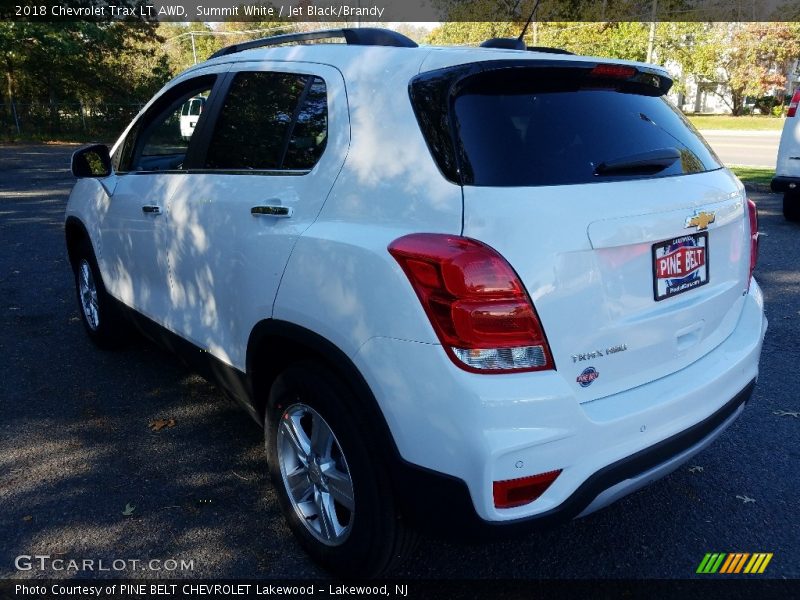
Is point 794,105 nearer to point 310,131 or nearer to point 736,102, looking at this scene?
point 310,131

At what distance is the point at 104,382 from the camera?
168 inches

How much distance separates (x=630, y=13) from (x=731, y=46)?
28.0 feet

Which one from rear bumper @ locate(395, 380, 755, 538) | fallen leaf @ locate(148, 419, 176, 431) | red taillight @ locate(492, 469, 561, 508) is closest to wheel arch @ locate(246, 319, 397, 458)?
rear bumper @ locate(395, 380, 755, 538)

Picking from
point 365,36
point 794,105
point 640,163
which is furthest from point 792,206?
point 365,36

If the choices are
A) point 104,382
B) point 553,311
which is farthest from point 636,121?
point 104,382

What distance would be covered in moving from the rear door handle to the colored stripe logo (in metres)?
2.06

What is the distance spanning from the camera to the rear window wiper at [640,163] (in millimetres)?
2180

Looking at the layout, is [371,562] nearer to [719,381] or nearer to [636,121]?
[719,381]

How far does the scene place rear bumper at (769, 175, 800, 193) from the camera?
8.72 meters

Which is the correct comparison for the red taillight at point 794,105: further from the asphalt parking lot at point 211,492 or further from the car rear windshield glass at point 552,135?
the car rear windshield glass at point 552,135

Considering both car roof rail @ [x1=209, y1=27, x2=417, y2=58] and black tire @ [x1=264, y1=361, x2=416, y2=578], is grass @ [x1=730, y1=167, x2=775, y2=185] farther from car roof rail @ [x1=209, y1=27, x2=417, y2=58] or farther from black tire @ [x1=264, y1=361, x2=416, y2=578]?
black tire @ [x1=264, y1=361, x2=416, y2=578]

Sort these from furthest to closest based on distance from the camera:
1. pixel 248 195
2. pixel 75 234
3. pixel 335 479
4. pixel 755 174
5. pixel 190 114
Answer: pixel 755 174 < pixel 75 234 < pixel 190 114 < pixel 248 195 < pixel 335 479

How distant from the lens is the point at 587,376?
79.0 inches

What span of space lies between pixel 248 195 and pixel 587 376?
4.97ft
